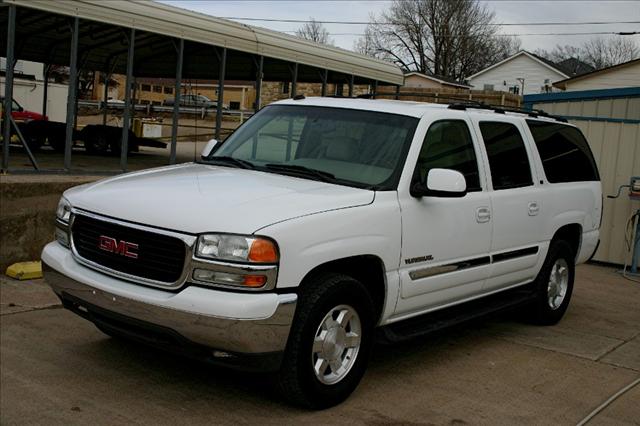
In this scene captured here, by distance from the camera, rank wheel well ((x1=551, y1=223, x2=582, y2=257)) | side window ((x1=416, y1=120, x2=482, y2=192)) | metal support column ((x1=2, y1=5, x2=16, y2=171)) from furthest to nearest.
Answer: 1. metal support column ((x1=2, y1=5, x2=16, y2=171))
2. wheel well ((x1=551, y1=223, x2=582, y2=257))
3. side window ((x1=416, y1=120, x2=482, y2=192))

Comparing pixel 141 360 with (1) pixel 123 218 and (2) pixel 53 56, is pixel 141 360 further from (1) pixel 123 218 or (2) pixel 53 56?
(2) pixel 53 56

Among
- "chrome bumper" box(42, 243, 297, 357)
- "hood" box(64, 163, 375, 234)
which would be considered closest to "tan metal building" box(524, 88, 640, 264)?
"hood" box(64, 163, 375, 234)

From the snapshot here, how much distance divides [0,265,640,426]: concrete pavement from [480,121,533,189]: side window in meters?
1.40

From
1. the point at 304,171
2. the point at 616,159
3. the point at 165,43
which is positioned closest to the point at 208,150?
the point at 304,171

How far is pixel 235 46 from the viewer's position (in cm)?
1271

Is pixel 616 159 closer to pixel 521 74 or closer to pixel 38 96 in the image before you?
pixel 38 96

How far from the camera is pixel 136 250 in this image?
4.56 meters

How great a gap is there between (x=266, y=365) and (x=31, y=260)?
5.42m

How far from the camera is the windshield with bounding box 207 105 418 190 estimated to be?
5406mm

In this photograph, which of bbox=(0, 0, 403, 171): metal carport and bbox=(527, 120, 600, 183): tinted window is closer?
bbox=(527, 120, 600, 183): tinted window

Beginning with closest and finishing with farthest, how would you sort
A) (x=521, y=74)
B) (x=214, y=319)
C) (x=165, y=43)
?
(x=214, y=319), (x=165, y=43), (x=521, y=74)

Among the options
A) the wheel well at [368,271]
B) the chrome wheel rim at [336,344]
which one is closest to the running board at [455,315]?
the wheel well at [368,271]

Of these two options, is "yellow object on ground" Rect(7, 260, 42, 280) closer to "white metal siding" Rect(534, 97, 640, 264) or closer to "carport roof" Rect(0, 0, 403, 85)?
"carport roof" Rect(0, 0, 403, 85)

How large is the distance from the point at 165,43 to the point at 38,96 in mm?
14872
